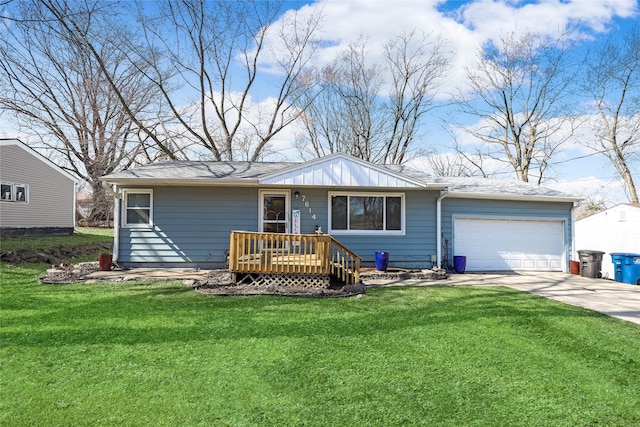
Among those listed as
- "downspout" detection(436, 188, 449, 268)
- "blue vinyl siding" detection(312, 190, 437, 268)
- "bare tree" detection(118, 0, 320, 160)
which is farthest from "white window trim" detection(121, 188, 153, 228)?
"bare tree" detection(118, 0, 320, 160)

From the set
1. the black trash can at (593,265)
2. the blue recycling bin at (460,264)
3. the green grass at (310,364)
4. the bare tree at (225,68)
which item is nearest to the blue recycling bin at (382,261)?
the blue recycling bin at (460,264)

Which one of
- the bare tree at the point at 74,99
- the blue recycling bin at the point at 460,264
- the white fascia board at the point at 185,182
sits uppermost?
the bare tree at the point at 74,99

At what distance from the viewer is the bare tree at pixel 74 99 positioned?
16297 mm

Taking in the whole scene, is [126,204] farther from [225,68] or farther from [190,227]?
[225,68]

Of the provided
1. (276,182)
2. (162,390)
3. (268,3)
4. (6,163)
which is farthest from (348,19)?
(162,390)

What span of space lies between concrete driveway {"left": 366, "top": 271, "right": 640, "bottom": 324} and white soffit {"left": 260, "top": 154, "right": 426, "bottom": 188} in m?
2.62

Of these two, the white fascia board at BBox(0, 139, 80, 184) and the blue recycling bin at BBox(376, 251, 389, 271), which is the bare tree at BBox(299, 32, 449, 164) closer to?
the white fascia board at BBox(0, 139, 80, 184)

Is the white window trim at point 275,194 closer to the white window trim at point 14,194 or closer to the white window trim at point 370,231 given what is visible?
the white window trim at point 370,231

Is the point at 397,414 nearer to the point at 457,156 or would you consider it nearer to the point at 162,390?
the point at 162,390

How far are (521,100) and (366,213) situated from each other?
19.5 m

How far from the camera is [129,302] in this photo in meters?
6.09

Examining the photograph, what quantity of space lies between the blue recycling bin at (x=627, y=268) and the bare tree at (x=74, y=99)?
61.2 ft

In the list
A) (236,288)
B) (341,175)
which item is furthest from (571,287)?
(236,288)

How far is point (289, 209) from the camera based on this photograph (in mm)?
10078
